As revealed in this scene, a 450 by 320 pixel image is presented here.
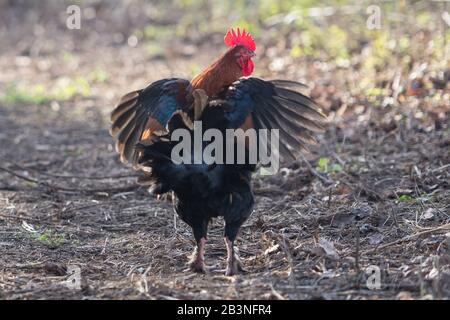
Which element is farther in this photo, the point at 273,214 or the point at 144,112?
the point at 273,214

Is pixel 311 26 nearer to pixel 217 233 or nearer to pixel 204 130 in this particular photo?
pixel 217 233

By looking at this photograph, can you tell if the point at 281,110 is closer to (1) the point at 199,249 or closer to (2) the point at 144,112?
(2) the point at 144,112

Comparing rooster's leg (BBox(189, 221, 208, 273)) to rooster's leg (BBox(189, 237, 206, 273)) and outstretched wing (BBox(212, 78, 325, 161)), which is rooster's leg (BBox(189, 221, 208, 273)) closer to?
rooster's leg (BBox(189, 237, 206, 273))

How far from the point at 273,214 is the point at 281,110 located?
1.31 meters

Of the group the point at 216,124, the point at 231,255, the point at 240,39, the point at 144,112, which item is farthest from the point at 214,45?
the point at 231,255

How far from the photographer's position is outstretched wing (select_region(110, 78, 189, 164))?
5.45 m

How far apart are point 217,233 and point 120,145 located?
104 cm

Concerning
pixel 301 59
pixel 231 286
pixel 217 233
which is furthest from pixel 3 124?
pixel 231 286

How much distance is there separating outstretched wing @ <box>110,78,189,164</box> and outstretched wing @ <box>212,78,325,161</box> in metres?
0.36

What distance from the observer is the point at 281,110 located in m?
5.54

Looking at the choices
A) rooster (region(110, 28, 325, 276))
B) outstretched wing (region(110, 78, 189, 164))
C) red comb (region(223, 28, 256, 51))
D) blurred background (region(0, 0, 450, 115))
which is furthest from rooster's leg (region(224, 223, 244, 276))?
blurred background (region(0, 0, 450, 115))

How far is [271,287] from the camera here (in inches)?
179

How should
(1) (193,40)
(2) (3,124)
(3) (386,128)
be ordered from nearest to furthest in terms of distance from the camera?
(3) (386,128) < (2) (3,124) < (1) (193,40)
